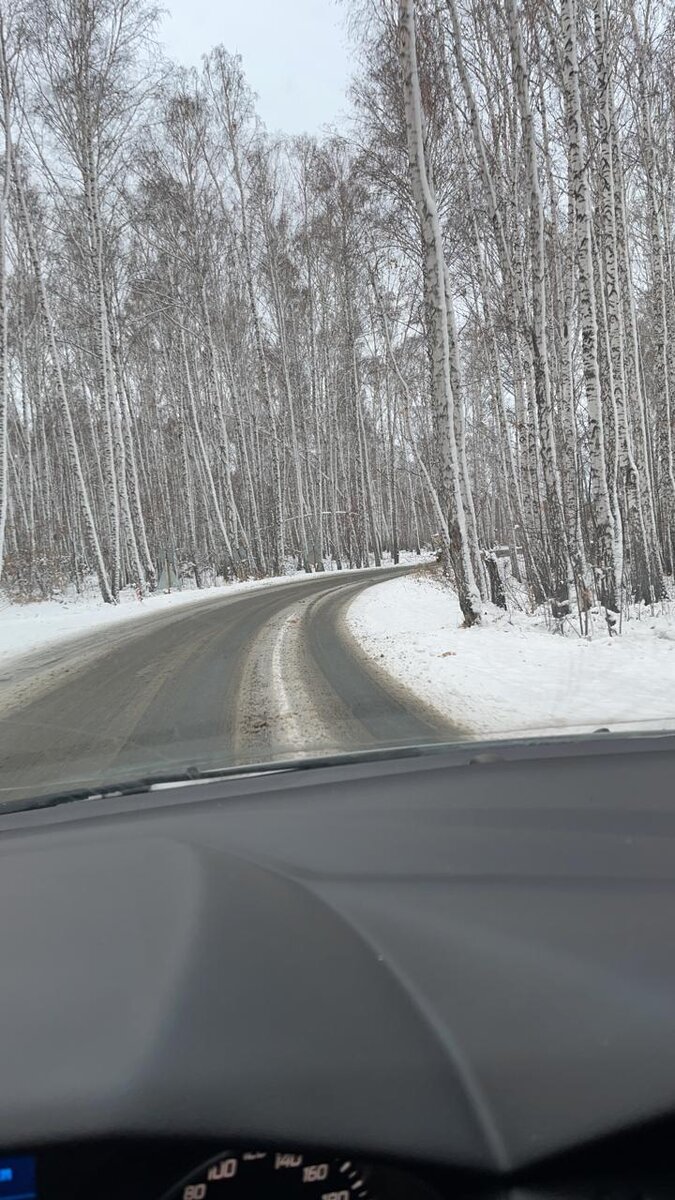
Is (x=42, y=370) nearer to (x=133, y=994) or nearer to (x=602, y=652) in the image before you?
(x=602, y=652)

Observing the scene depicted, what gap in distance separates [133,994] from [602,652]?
24.0 feet

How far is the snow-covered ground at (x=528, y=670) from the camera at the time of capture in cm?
516

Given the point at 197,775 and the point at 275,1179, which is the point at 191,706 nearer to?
the point at 197,775

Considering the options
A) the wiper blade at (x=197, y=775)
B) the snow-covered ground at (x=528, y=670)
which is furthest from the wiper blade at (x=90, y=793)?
the snow-covered ground at (x=528, y=670)

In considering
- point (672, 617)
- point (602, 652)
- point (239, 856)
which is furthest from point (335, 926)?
point (672, 617)

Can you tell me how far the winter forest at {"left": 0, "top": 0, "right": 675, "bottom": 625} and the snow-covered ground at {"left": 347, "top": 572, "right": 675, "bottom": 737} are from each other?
83 cm

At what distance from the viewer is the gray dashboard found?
41.0 inches

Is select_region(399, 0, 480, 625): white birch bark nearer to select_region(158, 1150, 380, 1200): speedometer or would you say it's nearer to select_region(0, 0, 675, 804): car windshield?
select_region(0, 0, 675, 804): car windshield

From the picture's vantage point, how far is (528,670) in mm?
7266

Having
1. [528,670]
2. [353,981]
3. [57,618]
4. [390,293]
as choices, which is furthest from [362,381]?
[353,981]

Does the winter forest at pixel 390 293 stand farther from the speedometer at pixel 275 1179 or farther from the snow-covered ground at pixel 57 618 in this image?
the speedometer at pixel 275 1179

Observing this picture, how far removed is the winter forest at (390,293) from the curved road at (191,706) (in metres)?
3.68

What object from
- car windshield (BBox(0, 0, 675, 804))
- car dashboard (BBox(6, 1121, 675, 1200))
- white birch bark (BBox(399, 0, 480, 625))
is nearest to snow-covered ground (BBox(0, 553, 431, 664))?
car windshield (BBox(0, 0, 675, 804))

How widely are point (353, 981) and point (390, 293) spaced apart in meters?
23.9
